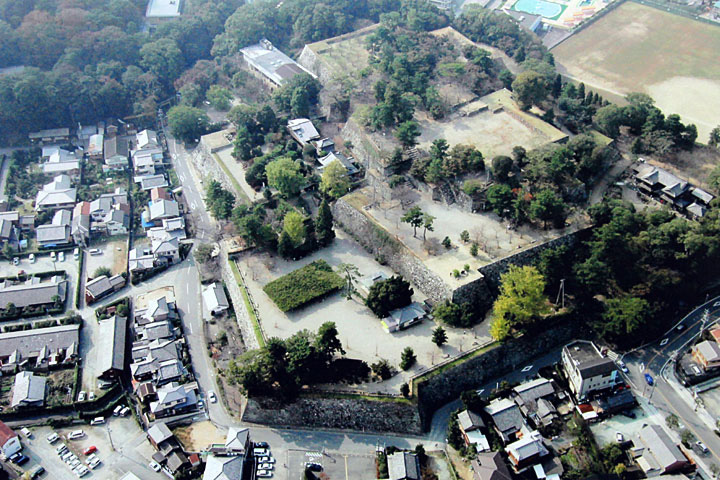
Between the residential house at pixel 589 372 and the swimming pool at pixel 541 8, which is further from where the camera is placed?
the swimming pool at pixel 541 8

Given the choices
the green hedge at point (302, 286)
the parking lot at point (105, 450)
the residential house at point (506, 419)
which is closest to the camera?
the parking lot at point (105, 450)

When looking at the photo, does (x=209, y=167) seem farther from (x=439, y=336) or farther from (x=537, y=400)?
(x=537, y=400)

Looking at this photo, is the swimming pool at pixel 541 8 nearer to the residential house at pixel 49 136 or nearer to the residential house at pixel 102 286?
the residential house at pixel 49 136

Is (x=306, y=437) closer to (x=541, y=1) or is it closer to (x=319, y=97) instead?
(x=319, y=97)

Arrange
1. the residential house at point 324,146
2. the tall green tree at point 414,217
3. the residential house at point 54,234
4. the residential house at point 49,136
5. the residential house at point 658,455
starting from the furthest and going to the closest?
1. the residential house at point 49,136
2. the residential house at point 324,146
3. the residential house at point 54,234
4. the tall green tree at point 414,217
5. the residential house at point 658,455

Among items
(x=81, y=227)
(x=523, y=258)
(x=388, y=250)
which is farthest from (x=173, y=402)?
(x=523, y=258)

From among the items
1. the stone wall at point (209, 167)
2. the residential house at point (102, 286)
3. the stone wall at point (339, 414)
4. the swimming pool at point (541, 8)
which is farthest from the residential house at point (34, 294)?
the swimming pool at point (541, 8)

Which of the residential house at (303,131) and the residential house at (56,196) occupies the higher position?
the residential house at (303,131)
